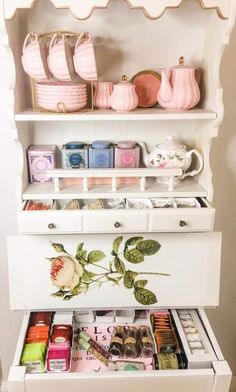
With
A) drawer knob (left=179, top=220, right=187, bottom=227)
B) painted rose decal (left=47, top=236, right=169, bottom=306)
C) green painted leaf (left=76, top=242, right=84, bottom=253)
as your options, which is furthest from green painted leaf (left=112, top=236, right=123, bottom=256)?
drawer knob (left=179, top=220, right=187, bottom=227)

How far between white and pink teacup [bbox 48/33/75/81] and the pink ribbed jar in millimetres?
141

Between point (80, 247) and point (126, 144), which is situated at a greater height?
point (126, 144)

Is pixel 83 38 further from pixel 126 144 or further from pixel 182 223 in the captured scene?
pixel 182 223

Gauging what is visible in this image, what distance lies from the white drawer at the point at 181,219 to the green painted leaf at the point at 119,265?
0.56 ft

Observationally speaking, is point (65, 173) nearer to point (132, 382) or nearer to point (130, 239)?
point (130, 239)

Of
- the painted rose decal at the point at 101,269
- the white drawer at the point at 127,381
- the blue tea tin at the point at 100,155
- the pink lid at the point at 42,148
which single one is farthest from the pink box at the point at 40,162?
the white drawer at the point at 127,381

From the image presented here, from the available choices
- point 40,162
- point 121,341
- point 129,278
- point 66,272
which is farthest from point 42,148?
point 121,341

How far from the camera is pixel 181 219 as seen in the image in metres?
1.27

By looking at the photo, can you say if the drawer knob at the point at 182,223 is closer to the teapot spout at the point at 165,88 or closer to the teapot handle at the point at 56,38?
the teapot spout at the point at 165,88

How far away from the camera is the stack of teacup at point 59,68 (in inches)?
46.8

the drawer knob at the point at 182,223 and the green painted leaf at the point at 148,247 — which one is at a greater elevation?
the drawer knob at the point at 182,223

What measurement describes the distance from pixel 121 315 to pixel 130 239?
28cm

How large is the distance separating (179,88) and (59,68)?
1.17 feet

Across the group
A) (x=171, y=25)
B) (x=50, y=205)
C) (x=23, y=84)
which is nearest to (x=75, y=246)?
(x=50, y=205)
